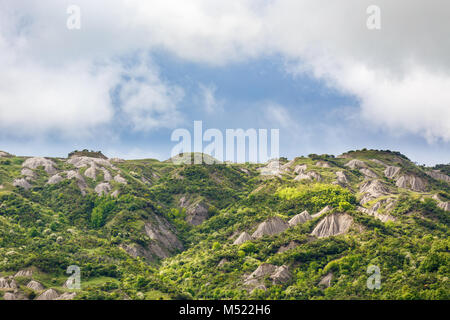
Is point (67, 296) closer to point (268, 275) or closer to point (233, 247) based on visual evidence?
point (268, 275)

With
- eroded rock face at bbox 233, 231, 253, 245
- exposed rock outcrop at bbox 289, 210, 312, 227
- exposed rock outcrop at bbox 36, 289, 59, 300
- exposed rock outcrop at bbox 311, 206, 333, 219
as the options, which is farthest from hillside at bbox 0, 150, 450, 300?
exposed rock outcrop at bbox 311, 206, 333, 219

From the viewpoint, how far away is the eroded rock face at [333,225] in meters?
158

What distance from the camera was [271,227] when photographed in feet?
558

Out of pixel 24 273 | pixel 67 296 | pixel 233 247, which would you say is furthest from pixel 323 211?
pixel 24 273

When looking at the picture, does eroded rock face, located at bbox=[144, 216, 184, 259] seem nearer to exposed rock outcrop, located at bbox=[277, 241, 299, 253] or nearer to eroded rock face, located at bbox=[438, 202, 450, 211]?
exposed rock outcrop, located at bbox=[277, 241, 299, 253]

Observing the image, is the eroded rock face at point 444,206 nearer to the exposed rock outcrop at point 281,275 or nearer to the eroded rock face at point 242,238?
the eroded rock face at point 242,238

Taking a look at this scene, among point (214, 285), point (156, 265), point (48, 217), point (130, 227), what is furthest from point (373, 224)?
point (48, 217)

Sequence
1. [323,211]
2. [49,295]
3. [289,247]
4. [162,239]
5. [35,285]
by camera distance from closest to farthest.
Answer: [49,295] → [35,285] → [289,247] → [323,211] → [162,239]

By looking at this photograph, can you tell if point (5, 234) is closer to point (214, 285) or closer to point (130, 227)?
point (130, 227)

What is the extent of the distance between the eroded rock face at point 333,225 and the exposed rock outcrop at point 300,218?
9574 mm

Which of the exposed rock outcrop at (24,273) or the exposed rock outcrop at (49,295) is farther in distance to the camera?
the exposed rock outcrop at (24,273)

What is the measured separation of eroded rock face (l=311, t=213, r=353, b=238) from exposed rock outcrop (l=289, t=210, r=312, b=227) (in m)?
9.57

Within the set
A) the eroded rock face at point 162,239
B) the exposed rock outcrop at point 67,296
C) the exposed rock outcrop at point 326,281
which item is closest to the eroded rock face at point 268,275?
the exposed rock outcrop at point 326,281

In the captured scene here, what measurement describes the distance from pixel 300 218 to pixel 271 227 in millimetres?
10037
